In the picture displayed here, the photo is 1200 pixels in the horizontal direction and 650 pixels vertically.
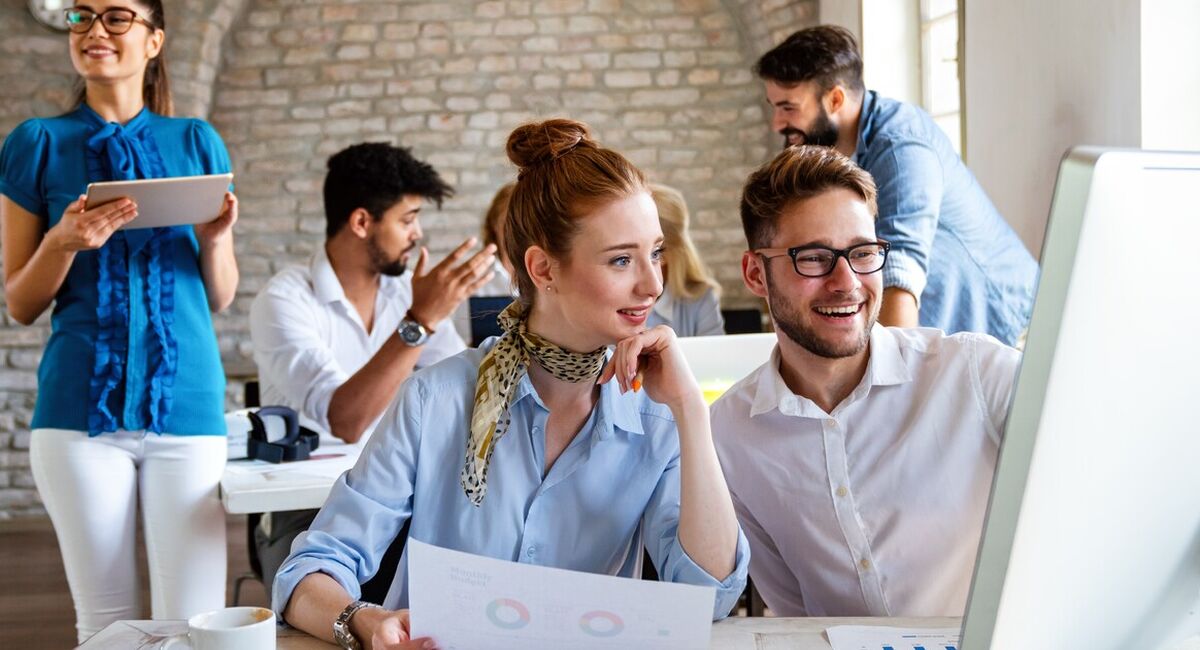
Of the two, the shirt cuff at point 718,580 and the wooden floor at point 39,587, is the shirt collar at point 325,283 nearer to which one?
the wooden floor at point 39,587

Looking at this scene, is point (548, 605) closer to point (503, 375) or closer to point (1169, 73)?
point (503, 375)

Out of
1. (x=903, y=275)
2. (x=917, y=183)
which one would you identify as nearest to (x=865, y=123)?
(x=917, y=183)

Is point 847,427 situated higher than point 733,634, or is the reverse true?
point 847,427

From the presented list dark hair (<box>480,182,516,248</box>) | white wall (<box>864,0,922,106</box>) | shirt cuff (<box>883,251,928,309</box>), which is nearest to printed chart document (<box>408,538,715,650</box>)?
shirt cuff (<box>883,251,928,309</box>)

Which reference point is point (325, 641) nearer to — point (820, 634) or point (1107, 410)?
point (820, 634)

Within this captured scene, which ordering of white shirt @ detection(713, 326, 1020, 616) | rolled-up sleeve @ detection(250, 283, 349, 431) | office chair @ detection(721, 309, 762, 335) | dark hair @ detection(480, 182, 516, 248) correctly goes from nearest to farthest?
white shirt @ detection(713, 326, 1020, 616) → rolled-up sleeve @ detection(250, 283, 349, 431) → dark hair @ detection(480, 182, 516, 248) → office chair @ detection(721, 309, 762, 335)

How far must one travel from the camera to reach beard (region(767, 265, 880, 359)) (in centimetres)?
172

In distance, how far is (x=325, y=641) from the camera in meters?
1.32

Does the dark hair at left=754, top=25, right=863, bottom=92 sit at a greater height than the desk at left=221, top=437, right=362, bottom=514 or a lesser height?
greater

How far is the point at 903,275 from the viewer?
2.53 metres

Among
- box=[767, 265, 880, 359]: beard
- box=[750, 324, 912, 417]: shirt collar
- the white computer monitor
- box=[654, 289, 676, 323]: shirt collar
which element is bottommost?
box=[654, 289, 676, 323]: shirt collar

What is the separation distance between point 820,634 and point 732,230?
5.60m

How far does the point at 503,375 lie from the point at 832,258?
0.52 metres

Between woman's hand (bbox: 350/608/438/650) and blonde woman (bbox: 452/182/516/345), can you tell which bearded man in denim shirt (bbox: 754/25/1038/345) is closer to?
blonde woman (bbox: 452/182/516/345)
